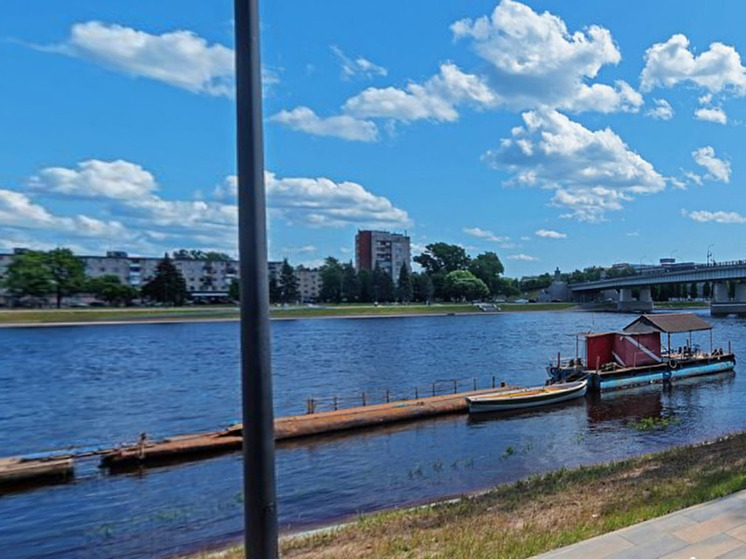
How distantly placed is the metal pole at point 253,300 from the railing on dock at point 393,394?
22.3 meters

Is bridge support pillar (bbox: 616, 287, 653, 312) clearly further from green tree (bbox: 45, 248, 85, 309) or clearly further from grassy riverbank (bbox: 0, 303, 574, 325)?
green tree (bbox: 45, 248, 85, 309)

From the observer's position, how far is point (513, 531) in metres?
7.48

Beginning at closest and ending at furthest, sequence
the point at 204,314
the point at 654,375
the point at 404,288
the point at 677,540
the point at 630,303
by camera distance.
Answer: the point at 677,540, the point at 654,375, the point at 204,314, the point at 630,303, the point at 404,288

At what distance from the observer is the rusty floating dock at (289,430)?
761 inches

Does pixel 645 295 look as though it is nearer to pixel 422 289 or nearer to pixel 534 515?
pixel 422 289

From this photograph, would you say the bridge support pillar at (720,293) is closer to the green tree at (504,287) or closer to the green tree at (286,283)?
the green tree at (504,287)

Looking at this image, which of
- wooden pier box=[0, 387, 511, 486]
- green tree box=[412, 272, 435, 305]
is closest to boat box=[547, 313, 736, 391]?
wooden pier box=[0, 387, 511, 486]

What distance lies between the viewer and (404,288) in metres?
154

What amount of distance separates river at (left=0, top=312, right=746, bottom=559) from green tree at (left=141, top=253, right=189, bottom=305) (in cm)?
7938

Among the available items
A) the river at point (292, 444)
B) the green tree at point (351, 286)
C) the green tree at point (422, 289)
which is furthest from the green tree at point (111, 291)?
the river at point (292, 444)

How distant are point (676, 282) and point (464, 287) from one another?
6337 centimetres

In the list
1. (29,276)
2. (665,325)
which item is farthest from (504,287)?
(665,325)

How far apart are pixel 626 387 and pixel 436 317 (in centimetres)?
9016

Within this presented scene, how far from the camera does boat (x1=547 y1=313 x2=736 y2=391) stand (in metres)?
34.6
